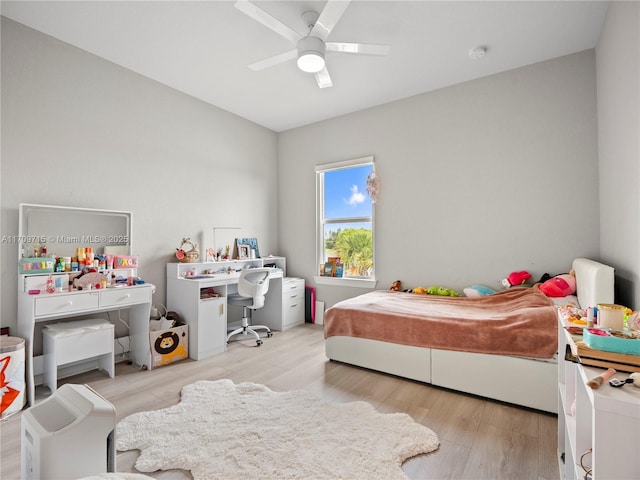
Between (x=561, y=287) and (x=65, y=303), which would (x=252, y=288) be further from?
(x=561, y=287)

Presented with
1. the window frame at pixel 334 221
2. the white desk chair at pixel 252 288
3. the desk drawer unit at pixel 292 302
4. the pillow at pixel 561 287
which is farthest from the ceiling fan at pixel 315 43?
the desk drawer unit at pixel 292 302

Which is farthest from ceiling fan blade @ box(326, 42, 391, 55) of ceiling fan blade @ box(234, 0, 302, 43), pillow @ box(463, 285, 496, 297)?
pillow @ box(463, 285, 496, 297)

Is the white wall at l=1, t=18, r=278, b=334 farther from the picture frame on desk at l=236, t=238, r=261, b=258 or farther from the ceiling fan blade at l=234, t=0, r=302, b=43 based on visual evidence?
the ceiling fan blade at l=234, t=0, r=302, b=43

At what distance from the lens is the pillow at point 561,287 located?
2.57 metres

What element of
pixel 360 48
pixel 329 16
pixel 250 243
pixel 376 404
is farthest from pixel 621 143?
pixel 250 243

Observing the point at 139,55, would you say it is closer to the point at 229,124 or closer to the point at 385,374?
the point at 229,124

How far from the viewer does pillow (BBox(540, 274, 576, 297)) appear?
2568mm

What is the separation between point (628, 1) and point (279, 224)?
4.10 m

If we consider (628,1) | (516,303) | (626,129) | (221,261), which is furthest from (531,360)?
(221,261)

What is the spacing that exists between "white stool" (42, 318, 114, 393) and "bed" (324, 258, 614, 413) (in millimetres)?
1905

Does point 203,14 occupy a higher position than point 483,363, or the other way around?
point 203,14

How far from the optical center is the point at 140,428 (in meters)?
1.87

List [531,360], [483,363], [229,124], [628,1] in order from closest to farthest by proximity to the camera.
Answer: [628,1] < [531,360] < [483,363] < [229,124]

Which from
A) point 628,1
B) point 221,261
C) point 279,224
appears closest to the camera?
point 628,1
